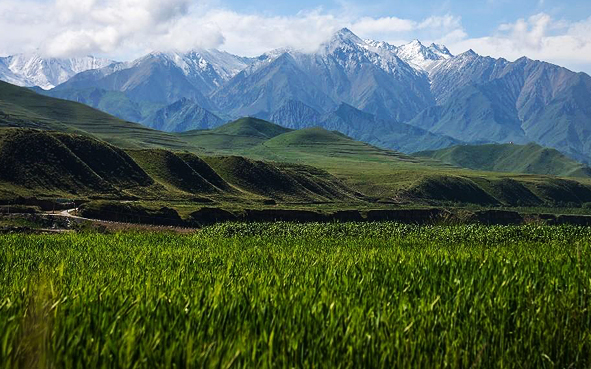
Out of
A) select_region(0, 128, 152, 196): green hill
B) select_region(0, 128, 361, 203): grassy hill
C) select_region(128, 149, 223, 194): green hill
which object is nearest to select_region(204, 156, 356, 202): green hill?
select_region(0, 128, 361, 203): grassy hill

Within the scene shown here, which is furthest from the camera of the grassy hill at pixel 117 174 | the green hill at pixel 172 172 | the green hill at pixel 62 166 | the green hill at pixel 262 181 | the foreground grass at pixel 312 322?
the green hill at pixel 262 181

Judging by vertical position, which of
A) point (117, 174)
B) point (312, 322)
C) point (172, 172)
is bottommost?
point (312, 322)

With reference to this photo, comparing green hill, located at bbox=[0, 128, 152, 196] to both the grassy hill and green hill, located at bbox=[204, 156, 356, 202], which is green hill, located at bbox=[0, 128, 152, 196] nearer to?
the grassy hill

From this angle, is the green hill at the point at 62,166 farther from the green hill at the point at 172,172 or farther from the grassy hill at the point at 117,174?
the green hill at the point at 172,172

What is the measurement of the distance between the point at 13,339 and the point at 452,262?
945 cm

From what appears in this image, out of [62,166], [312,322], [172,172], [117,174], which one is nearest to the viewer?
[312,322]

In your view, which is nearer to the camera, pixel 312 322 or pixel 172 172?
pixel 312 322

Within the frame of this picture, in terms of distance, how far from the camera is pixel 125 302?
8.22 metres

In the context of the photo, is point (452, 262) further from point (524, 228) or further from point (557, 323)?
point (524, 228)

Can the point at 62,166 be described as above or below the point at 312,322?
above

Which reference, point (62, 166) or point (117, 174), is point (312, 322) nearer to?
point (62, 166)

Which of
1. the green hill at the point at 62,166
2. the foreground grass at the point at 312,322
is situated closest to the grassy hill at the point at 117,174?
the green hill at the point at 62,166

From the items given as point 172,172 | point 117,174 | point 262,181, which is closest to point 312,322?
point 117,174

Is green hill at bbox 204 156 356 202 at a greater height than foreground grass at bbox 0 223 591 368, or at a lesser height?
greater
